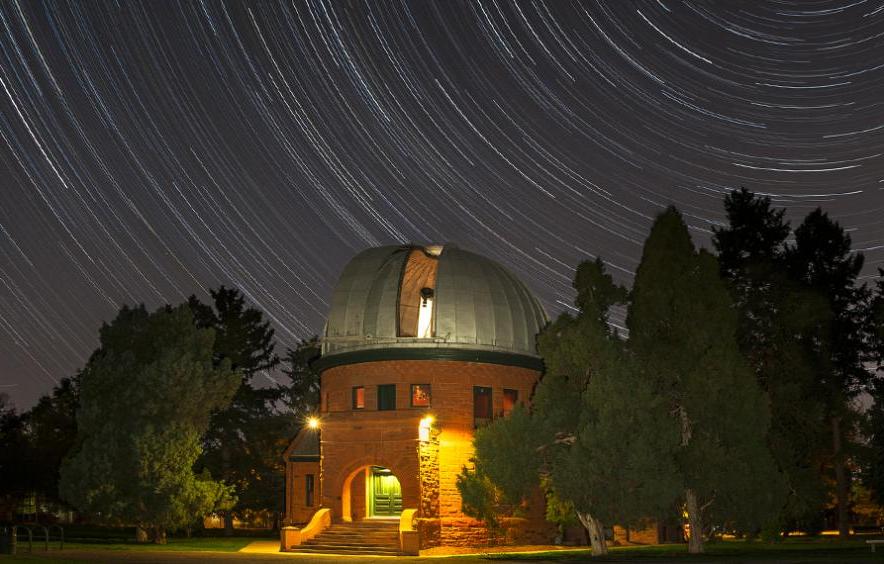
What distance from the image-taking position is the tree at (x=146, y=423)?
33.3 m

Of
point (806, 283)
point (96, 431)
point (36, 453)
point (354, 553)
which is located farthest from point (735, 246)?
point (36, 453)

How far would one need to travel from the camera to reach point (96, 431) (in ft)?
112

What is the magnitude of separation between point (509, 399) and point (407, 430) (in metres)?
5.20

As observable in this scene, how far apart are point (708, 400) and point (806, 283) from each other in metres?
15.1

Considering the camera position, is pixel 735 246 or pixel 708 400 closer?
pixel 708 400

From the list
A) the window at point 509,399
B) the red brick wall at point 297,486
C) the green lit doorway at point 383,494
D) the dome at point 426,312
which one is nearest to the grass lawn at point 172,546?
the red brick wall at point 297,486

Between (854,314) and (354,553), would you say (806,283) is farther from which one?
(354,553)

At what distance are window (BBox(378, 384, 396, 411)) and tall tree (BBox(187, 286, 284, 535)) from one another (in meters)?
19.5

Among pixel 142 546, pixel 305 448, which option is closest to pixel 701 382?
pixel 142 546

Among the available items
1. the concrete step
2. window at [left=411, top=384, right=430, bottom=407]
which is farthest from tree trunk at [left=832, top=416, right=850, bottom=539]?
the concrete step

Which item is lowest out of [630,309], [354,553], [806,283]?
[354,553]

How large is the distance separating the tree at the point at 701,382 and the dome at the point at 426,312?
26.8 feet

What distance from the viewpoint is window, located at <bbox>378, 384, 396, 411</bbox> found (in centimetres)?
3372

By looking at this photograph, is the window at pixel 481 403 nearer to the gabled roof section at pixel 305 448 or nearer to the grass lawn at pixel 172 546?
the grass lawn at pixel 172 546
